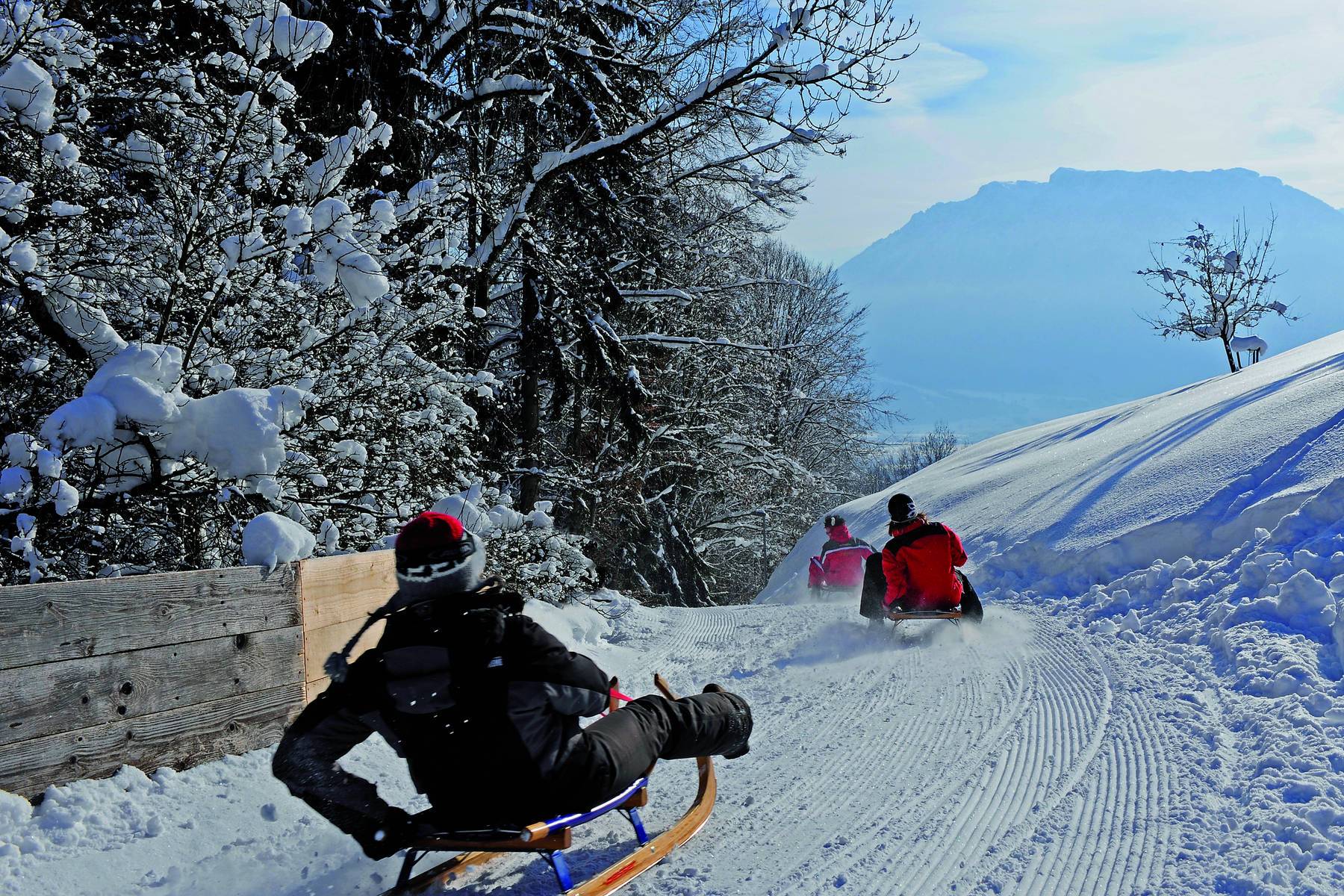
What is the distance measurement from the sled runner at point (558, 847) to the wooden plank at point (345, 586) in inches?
70.0

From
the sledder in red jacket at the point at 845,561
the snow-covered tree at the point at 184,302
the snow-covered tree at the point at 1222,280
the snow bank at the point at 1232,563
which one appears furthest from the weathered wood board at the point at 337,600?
the snow-covered tree at the point at 1222,280

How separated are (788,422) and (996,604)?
21890 millimetres

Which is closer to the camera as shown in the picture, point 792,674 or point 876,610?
→ point 792,674

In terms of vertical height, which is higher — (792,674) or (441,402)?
(441,402)

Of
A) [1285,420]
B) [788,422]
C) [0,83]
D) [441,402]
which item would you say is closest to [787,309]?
[788,422]

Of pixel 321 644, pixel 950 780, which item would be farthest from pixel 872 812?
pixel 321 644

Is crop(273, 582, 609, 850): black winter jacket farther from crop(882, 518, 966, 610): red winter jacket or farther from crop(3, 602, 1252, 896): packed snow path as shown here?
crop(882, 518, 966, 610): red winter jacket

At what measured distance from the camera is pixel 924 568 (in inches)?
275

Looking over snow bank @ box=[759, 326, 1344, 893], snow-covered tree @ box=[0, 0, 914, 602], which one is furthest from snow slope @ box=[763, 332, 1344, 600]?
snow-covered tree @ box=[0, 0, 914, 602]

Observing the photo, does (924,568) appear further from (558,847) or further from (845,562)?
(558,847)

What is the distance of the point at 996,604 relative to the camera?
841cm

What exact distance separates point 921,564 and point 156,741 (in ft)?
17.8

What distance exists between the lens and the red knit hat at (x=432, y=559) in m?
2.63

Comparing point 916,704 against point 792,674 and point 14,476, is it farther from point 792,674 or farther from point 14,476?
point 14,476
